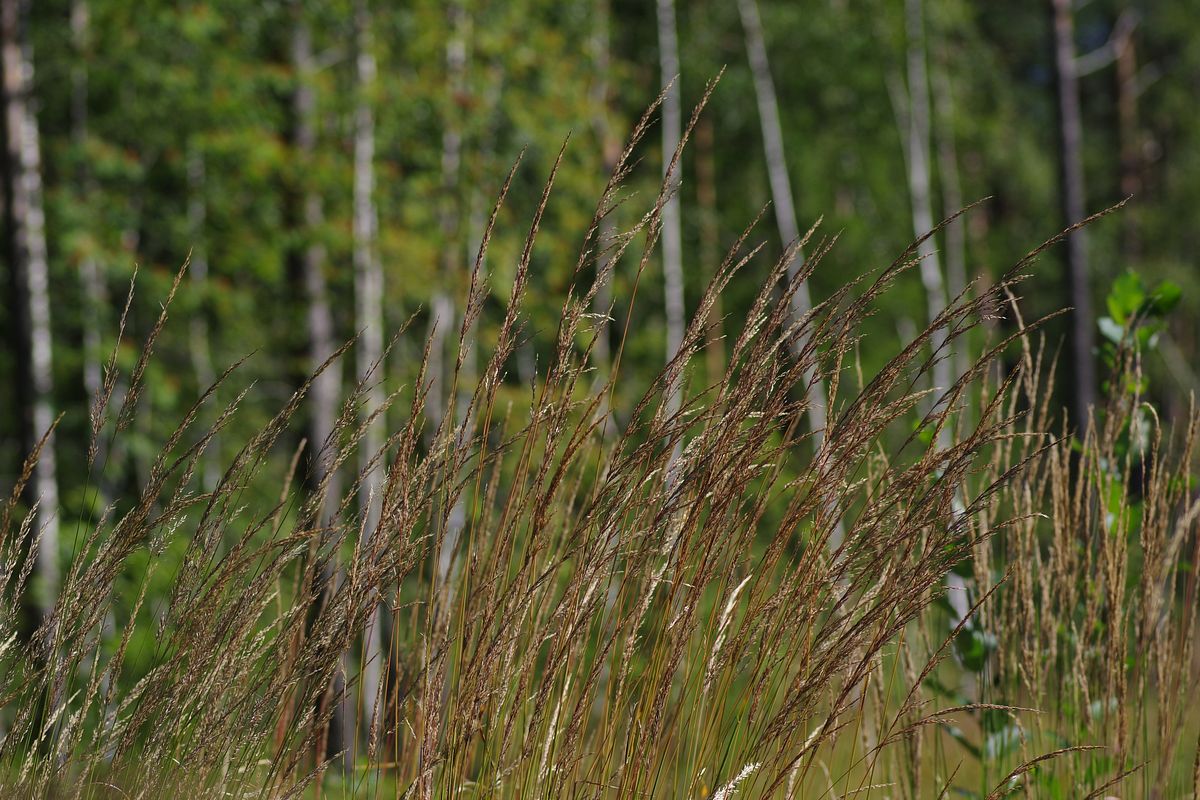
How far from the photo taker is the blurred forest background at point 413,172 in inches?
350

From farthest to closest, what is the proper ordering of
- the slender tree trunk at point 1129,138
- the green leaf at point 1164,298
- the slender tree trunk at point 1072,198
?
1. the slender tree trunk at point 1129,138
2. the slender tree trunk at point 1072,198
3. the green leaf at point 1164,298

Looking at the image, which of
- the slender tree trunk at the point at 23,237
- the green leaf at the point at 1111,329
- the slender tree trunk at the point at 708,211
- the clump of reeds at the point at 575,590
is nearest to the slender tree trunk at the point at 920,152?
the slender tree trunk at the point at 708,211

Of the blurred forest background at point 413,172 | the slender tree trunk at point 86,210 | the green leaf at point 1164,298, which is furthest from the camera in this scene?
the blurred forest background at point 413,172

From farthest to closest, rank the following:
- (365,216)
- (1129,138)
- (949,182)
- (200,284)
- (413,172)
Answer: (1129,138)
(949,182)
(413,172)
(200,284)
(365,216)

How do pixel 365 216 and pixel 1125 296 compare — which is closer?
pixel 1125 296

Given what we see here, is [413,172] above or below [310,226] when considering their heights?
above

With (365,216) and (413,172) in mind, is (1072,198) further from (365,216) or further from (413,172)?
(413,172)

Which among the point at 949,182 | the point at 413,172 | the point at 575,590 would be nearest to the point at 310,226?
the point at 413,172

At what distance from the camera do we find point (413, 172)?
37.2ft

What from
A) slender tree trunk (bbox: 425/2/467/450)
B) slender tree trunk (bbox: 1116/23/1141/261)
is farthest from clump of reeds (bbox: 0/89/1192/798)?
slender tree trunk (bbox: 1116/23/1141/261)

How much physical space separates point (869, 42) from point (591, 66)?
348cm

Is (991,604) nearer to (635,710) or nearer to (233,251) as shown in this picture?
(635,710)

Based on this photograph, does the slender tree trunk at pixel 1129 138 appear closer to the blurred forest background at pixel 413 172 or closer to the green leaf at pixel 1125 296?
the blurred forest background at pixel 413 172

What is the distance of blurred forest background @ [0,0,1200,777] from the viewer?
29.1 feet
